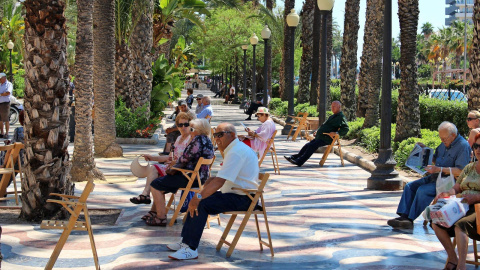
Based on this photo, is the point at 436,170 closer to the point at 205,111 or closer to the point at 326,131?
the point at 326,131

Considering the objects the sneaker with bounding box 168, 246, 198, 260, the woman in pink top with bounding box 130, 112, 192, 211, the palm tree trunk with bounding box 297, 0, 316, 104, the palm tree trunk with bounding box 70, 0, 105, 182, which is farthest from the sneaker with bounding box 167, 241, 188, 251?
the palm tree trunk with bounding box 297, 0, 316, 104

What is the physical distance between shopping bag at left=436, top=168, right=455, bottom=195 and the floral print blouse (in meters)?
2.54

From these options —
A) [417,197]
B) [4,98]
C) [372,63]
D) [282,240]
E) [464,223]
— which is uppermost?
[372,63]

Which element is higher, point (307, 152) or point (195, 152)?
point (195, 152)

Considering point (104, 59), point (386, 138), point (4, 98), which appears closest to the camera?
point (386, 138)

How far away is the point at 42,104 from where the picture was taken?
8430 millimetres

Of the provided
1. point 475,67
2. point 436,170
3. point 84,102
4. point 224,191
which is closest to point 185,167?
point 224,191

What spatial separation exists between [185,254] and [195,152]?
1.77 m

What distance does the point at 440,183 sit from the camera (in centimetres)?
752

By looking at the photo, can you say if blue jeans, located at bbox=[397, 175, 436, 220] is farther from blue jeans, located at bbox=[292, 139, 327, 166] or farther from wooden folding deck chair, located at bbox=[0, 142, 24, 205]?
blue jeans, located at bbox=[292, 139, 327, 166]

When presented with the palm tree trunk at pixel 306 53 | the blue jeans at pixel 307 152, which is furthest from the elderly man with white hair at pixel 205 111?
the palm tree trunk at pixel 306 53

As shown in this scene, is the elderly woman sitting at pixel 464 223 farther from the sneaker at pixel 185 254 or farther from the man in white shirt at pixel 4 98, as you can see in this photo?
the man in white shirt at pixel 4 98

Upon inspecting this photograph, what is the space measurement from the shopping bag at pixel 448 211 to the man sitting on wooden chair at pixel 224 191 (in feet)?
5.72

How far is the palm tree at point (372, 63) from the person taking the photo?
19844 millimetres
